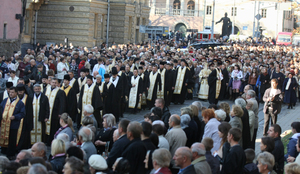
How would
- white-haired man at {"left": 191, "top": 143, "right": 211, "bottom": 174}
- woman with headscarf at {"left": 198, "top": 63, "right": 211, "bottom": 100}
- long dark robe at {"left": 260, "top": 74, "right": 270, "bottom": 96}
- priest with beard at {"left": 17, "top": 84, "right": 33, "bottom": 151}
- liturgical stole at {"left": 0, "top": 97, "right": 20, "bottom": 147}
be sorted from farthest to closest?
woman with headscarf at {"left": 198, "top": 63, "right": 211, "bottom": 100} → long dark robe at {"left": 260, "top": 74, "right": 270, "bottom": 96} → priest with beard at {"left": 17, "top": 84, "right": 33, "bottom": 151} → liturgical stole at {"left": 0, "top": 97, "right": 20, "bottom": 147} → white-haired man at {"left": 191, "top": 143, "right": 211, "bottom": 174}

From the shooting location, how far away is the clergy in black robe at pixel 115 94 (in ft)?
46.4

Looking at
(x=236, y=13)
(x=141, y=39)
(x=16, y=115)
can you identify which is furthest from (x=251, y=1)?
(x=16, y=115)

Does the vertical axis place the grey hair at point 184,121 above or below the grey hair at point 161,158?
above

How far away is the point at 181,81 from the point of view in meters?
18.9

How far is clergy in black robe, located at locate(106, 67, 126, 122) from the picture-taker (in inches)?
557

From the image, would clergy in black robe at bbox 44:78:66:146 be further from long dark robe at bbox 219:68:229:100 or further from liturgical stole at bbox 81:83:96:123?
long dark robe at bbox 219:68:229:100

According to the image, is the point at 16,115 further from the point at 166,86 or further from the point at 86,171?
the point at 166,86

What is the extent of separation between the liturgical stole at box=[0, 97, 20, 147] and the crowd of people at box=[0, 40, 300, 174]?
0.02 metres

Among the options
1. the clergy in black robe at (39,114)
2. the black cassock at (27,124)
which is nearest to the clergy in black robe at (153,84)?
the clergy in black robe at (39,114)

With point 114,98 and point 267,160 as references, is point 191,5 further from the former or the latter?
point 267,160

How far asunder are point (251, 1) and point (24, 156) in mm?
80373

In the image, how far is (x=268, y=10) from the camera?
3238 inches

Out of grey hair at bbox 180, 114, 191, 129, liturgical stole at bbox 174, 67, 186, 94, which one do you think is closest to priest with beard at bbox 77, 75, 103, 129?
grey hair at bbox 180, 114, 191, 129

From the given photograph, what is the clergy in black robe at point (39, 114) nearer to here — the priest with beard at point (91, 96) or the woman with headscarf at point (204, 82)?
the priest with beard at point (91, 96)
